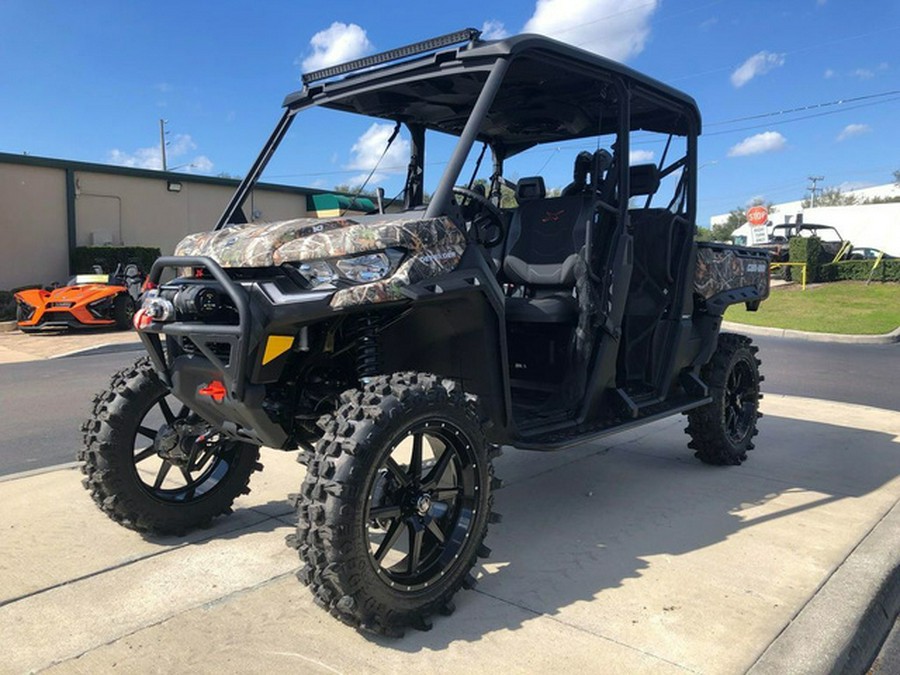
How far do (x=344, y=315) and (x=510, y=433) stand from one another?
3.68 ft

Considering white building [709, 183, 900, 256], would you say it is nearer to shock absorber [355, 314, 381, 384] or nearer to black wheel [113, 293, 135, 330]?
black wheel [113, 293, 135, 330]

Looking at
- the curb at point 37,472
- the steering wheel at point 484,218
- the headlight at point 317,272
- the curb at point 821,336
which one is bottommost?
the curb at point 37,472

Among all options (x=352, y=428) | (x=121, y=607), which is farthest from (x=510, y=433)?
(x=121, y=607)

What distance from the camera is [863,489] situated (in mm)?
4965

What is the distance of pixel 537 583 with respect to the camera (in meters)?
3.44

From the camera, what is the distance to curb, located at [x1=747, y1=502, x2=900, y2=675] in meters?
2.79

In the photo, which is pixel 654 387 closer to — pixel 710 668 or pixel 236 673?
pixel 710 668

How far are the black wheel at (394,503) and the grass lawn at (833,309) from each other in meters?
13.1

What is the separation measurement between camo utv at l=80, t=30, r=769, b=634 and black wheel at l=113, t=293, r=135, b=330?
11.0m

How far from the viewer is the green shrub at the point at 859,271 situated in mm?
25734

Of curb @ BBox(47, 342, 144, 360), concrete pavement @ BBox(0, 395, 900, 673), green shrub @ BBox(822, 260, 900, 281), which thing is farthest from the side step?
green shrub @ BBox(822, 260, 900, 281)

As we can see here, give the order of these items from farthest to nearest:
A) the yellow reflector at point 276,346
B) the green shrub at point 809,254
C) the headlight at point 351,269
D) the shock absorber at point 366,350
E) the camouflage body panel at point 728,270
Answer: the green shrub at point 809,254 < the camouflage body panel at point 728,270 < the shock absorber at point 366,350 < the headlight at point 351,269 < the yellow reflector at point 276,346

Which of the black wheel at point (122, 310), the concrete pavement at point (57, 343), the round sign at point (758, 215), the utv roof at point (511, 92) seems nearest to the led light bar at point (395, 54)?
the utv roof at point (511, 92)

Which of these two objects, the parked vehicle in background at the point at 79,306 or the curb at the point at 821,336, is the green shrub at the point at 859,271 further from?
the parked vehicle in background at the point at 79,306
